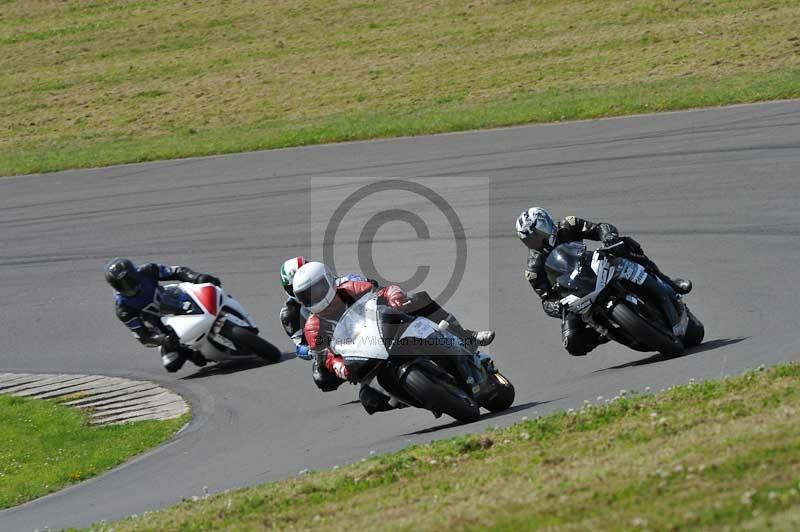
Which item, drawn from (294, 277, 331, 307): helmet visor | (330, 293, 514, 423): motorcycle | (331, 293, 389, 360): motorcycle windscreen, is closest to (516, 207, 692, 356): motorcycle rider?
(330, 293, 514, 423): motorcycle

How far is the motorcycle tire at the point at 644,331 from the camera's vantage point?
11.7 metres

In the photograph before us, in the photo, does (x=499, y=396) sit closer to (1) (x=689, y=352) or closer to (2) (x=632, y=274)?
(2) (x=632, y=274)

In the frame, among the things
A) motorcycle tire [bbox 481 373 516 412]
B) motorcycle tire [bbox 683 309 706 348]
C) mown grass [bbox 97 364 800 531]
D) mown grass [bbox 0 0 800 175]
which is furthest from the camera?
mown grass [bbox 0 0 800 175]

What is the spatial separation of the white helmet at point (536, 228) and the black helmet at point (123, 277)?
5.56 m

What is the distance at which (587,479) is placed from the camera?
693cm

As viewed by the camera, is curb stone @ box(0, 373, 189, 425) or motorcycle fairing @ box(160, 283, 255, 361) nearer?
curb stone @ box(0, 373, 189, 425)

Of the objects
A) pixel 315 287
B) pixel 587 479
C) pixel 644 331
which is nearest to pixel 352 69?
pixel 644 331

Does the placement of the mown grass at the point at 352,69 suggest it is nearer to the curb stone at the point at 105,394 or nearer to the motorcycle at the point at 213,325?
the motorcycle at the point at 213,325

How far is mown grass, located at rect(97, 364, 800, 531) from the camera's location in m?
6.13

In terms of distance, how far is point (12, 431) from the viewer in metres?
14.3

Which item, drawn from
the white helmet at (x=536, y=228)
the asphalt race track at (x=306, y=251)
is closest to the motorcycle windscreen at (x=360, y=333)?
the asphalt race track at (x=306, y=251)

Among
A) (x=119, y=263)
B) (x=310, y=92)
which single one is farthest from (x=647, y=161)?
(x=310, y=92)

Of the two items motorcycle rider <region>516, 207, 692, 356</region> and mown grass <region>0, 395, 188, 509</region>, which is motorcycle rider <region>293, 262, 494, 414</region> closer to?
motorcycle rider <region>516, 207, 692, 356</region>

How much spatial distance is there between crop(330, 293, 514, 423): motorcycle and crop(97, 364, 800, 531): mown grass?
133cm
